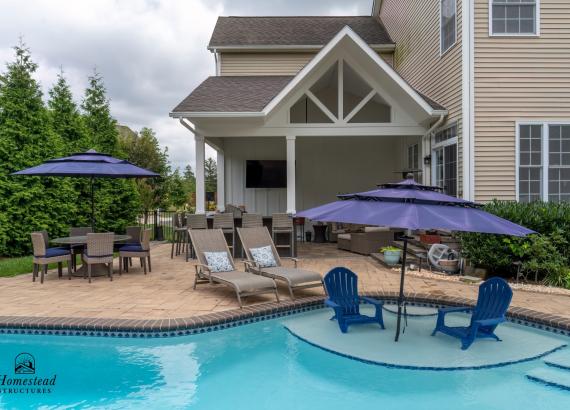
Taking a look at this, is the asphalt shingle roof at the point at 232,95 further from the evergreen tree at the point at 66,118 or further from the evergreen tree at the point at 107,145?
the evergreen tree at the point at 66,118

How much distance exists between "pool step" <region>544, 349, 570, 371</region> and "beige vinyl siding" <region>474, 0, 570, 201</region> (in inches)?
202

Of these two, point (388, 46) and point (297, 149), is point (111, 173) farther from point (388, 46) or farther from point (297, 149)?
point (388, 46)

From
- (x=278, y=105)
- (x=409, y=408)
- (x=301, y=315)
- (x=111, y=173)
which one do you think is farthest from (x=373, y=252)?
(x=409, y=408)

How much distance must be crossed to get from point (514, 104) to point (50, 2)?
13.0m

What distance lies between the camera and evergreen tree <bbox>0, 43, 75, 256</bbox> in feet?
38.9

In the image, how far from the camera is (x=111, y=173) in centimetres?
862

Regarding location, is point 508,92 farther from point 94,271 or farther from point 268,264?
point 94,271

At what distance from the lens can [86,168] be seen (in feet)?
28.2

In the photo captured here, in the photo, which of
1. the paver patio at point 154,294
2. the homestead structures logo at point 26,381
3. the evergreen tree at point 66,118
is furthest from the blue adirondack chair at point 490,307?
the evergreen tree at point 66,118

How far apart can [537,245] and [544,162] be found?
2.65 meters

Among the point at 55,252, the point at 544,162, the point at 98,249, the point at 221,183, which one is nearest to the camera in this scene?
the point at 98,249

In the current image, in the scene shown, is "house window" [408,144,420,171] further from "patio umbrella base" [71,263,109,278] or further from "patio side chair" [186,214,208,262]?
"patio umbrella base" [71,263,109,278]

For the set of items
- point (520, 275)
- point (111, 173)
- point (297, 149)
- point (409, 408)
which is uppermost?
point (297, 149)

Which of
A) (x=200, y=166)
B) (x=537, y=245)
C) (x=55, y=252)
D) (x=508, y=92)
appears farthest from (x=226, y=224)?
(x=508, y=92)
